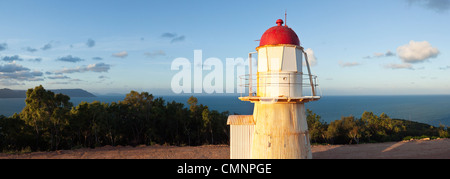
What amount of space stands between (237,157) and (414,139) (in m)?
22.7

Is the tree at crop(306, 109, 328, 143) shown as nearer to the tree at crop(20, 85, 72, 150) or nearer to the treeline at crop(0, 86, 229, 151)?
the treeline at crop(0, 86, 229, 151)

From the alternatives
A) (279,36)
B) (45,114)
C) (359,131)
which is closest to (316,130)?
(359,131)

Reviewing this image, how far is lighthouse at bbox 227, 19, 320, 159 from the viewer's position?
7.99 m

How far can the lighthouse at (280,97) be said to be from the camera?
799cm

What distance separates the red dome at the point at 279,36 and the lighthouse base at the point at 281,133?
7.06 ft

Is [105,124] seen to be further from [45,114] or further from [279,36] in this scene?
[279,36]

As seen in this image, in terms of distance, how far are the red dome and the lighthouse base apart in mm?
2150

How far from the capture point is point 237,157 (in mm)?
9445

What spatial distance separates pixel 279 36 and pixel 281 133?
3.35 m

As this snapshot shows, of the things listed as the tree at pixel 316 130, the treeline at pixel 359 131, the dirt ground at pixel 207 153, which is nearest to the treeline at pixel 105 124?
the dirt ground at pixel 207 153

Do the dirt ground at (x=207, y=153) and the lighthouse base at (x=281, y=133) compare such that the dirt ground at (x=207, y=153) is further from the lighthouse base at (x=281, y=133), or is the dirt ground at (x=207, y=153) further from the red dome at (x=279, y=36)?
the red dome at (x=279, y=36)

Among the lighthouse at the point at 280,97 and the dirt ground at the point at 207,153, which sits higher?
the lighthouse at the point at 280,97

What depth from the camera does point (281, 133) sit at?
8.12 m

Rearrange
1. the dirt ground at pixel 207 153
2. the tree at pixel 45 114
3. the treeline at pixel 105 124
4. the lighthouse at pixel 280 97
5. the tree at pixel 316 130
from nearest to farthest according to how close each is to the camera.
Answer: the lighthouse at pixel 280 97 < the dirt ground at pixel 207 153 < the tree at pixel 45 114 < the treeline at pixel 105 124 < the tree at pixel 316 130
